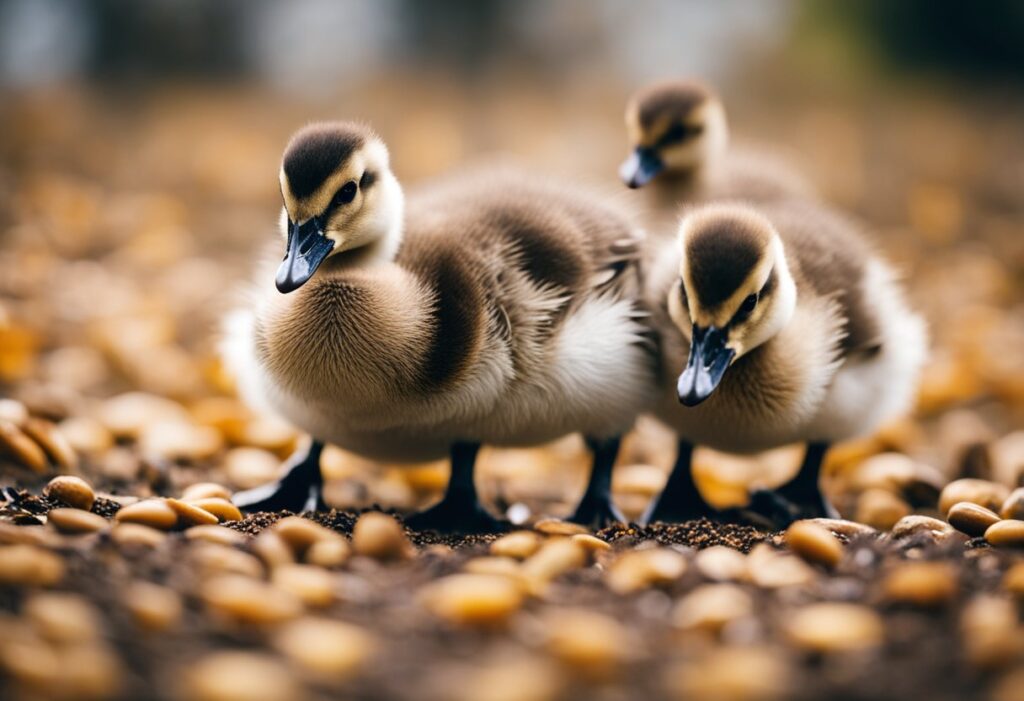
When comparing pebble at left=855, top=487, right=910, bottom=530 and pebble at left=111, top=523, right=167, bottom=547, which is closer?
pebble at left=111, top=523, right=167, bottom=547

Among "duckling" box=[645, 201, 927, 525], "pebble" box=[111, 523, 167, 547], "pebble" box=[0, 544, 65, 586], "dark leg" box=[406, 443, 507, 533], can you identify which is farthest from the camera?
"dark leg" box=[406, 443, 507, 533]

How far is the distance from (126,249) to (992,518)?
326cm

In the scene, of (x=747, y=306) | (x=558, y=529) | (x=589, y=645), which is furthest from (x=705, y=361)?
(x=589, y=645)

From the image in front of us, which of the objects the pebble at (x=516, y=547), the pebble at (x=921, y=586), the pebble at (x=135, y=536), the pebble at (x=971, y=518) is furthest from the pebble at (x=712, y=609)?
the pebble at (x=135, y=536)

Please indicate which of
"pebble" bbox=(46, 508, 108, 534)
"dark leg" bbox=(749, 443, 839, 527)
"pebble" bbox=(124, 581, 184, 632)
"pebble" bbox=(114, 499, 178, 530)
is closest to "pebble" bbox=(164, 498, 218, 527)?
"pebble" bbox=(114, 499, 178, 530)

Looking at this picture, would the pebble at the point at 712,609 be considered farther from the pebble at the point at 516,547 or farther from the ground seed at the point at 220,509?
the ground seed at the point at 220,509

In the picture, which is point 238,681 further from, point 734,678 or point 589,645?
point 734,678

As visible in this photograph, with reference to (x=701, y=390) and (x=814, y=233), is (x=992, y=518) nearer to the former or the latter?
(x=701, y=390)

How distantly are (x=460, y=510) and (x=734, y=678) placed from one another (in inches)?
39.8

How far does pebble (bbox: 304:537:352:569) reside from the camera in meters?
1.63

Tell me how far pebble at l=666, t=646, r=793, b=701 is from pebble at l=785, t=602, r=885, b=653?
0.27 ft

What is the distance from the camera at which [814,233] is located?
7.78 ft

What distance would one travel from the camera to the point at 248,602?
1.37m

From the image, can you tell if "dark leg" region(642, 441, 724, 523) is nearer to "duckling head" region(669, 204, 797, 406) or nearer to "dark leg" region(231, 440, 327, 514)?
"duckling head" region(669, 204, 797, 406)
